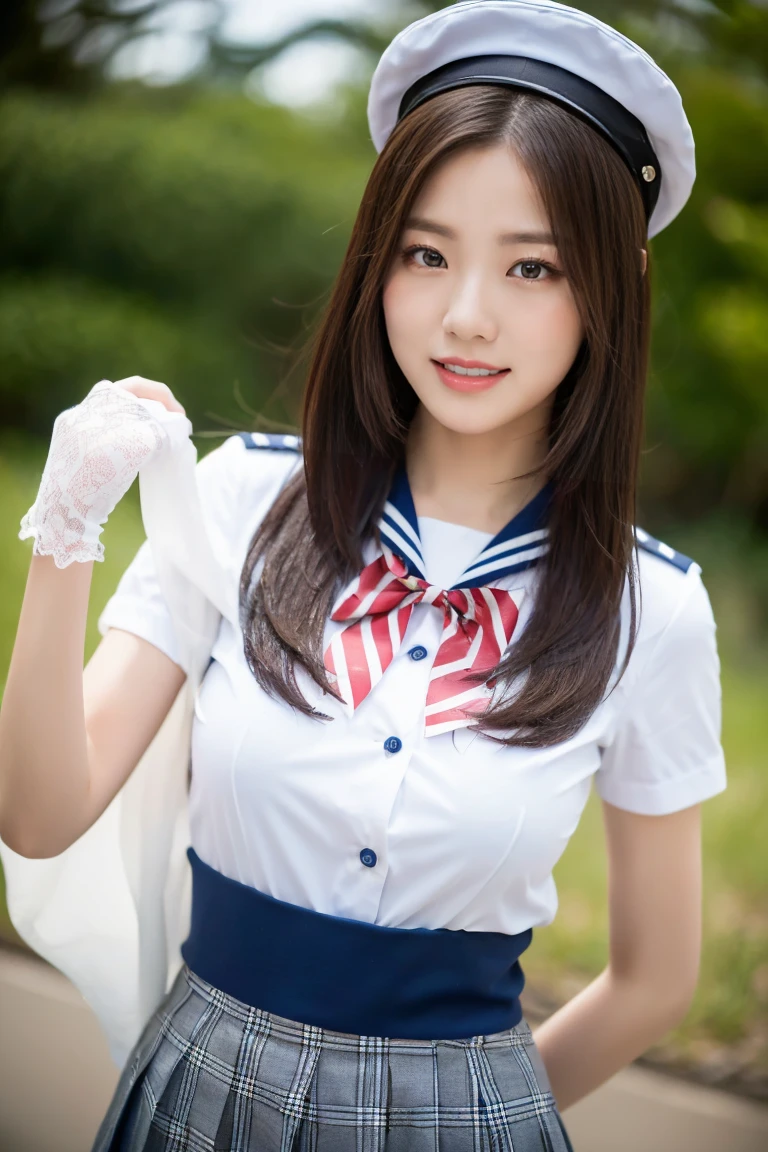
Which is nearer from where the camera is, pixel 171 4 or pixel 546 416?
pixel 546 416

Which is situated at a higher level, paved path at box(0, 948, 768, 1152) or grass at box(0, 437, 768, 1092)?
grass at box(0, 437, 768, 1092)

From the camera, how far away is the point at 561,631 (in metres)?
1.29

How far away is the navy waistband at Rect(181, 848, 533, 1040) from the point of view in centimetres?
119

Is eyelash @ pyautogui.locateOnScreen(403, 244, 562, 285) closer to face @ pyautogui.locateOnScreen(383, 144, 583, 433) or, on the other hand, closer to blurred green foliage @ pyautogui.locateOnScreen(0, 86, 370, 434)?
face @ pyautogui.locateOnScreen(383, 144, 583, 433)

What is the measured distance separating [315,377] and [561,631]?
0.43m

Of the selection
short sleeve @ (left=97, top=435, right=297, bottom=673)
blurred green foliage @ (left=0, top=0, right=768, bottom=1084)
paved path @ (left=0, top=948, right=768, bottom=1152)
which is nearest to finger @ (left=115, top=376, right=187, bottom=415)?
short sleeve @ (left=97, top=435, right=297, bottom=673)

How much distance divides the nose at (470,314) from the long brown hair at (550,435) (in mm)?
98

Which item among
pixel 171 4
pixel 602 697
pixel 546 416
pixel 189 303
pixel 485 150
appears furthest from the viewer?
pixel 189 303

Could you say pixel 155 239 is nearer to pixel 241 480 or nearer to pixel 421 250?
pixel 241 480

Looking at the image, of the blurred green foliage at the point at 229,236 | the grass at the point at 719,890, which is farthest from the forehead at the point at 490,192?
the blurred green foliage at the point at 229,236

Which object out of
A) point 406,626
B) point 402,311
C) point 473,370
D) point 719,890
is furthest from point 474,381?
point 719,890

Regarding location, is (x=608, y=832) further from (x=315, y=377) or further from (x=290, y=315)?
(x=290, y=315)

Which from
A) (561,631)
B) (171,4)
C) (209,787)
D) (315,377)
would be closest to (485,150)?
(315,377)

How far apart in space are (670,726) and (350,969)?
0.47 m
